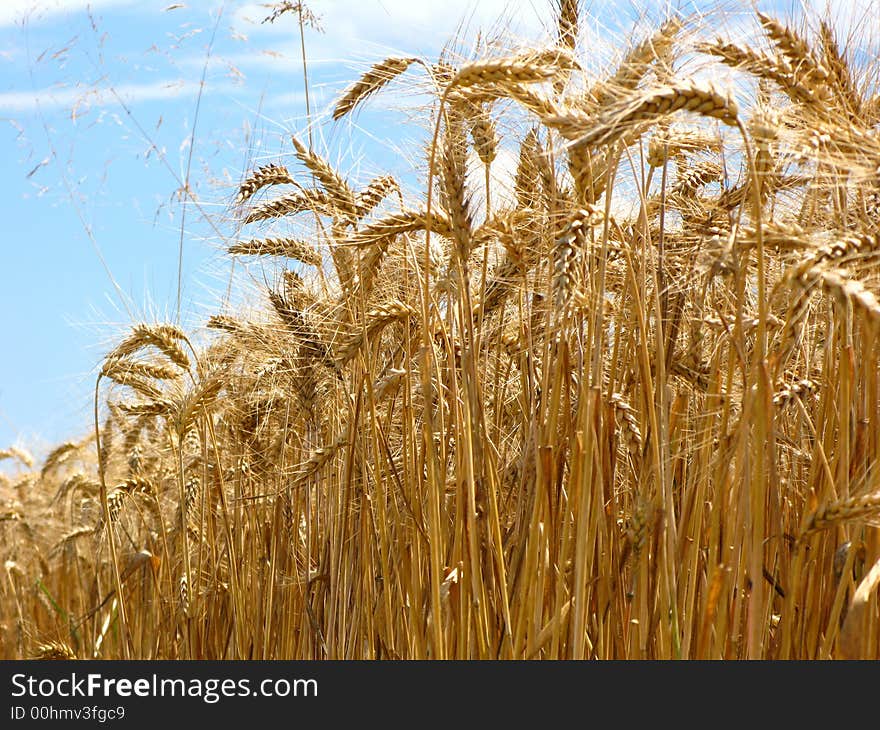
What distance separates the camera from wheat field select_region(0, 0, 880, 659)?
57.0 inches

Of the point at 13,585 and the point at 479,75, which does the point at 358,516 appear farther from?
A: the point at 13,585

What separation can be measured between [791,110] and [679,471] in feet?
2.64

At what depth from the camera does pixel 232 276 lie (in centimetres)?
271

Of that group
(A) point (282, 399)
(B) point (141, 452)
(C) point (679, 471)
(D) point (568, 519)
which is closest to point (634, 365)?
(C) point (679, 471)

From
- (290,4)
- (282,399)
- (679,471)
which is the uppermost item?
(290,4)

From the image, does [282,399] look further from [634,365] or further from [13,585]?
[13,585]

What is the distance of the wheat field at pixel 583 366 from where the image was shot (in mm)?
1447

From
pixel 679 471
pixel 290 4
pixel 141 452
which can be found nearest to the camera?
pixel 679 471

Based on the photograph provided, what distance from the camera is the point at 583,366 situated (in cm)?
182

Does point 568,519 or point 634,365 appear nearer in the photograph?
point 568,519

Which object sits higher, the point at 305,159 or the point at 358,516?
the point at 305,159
